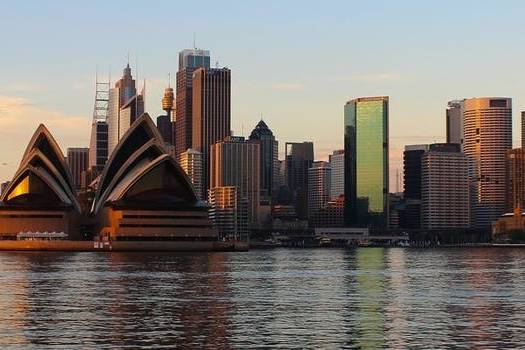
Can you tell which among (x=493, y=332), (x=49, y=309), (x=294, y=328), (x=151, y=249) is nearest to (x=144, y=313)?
(x=49, y=309)

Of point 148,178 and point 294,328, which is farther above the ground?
point 148,178

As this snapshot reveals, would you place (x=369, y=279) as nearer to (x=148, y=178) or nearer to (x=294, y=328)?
(x=294, y=328)

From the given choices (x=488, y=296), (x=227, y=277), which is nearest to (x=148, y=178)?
(x=227, y=277)

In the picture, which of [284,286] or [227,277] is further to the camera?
[227,277]

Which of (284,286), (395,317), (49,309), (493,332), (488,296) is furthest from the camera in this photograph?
Result: (284,286)

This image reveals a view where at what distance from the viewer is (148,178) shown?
19788 cm

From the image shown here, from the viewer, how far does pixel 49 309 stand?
5706 cm

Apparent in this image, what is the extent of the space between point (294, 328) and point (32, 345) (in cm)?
1156

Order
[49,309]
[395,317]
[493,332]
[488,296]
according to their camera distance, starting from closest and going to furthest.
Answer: [493,332] → [395,317] → [49,309] → [488,296]

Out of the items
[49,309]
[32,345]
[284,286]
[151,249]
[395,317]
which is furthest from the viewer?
[151,249]

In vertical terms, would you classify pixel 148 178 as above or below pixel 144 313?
above

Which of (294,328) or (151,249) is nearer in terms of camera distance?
(294,328)

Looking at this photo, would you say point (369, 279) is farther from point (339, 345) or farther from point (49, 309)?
point (339, 345)

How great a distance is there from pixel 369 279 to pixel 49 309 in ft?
129
